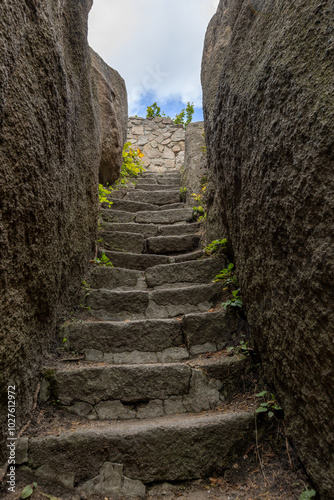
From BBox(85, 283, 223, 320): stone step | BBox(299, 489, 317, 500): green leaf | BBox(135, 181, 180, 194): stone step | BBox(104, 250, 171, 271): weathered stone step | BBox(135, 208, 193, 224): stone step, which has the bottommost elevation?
BBox(299, 489, 317, 500): green leaf

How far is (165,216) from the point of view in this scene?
13.9 ft

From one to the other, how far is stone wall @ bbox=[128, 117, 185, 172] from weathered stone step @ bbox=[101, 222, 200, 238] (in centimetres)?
547

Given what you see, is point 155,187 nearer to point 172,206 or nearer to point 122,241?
point 172,206

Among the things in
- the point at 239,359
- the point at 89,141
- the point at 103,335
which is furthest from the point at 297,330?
the point at 89,141

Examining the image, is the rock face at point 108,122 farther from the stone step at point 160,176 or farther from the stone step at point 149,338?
the stone step at point 149,338

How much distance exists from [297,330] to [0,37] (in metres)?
1.66

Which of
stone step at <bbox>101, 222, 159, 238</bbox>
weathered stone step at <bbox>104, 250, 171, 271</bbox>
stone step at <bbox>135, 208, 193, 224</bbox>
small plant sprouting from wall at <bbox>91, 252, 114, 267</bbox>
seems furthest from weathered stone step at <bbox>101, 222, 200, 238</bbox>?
small plant sprouting from wall at <bbox>91, 252, 114, 267</bbox>

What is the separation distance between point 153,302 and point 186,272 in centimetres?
50

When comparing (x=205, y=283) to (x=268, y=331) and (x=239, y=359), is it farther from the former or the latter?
(x=268, y=331)

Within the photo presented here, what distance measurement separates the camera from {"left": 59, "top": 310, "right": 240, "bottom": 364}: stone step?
7.02 ft

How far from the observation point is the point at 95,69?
4.70 metres

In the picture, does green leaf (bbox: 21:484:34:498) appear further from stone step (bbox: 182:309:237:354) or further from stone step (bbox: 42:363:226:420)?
stone step (bbox: 182:309:237:354)

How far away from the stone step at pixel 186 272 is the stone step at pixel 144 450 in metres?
1.43

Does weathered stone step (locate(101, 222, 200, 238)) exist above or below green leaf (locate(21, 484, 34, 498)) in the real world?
above
